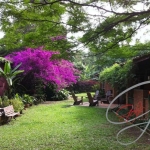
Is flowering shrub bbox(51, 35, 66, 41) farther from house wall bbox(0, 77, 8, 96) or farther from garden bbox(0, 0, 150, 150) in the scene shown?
house wall bbox(0, 77, 8, 96)

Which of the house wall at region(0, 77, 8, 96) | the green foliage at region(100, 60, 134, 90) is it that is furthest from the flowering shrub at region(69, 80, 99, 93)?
the green foliage at region(100, 60, 134, 90)

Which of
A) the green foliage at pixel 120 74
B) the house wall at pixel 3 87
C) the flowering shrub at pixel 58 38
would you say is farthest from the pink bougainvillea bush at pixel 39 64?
the flowering shrub at pixel 58 38

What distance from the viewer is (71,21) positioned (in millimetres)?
5770

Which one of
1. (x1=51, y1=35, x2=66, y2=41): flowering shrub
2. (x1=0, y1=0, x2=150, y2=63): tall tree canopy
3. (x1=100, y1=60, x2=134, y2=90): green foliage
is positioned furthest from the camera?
(x1=100, y1=60, x2=134, y2=90): green foliage

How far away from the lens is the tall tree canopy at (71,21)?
528 centimetres

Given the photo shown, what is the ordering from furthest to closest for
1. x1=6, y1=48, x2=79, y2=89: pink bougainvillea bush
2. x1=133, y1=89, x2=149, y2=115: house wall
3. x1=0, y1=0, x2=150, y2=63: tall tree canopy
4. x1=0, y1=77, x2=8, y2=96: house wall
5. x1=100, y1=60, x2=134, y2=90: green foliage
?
1. x1=6, y1=48, x2=79, y2=89: pink bougainvillea bush
2. x1=0, y1=77, x2=8, y2=96: house wall
3. x1=100, y1=60, x2=134, y2=90: green foliage
4. x1=133, y1=89, x2=149, y2=115: house wall
5. x1=0, y1=0, x2=150, y2=63: tall tree canopy

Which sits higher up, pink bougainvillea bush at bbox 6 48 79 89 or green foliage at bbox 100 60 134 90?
pink bougainvillea bush at bbox 6 48 79 89

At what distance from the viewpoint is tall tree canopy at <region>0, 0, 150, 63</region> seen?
528cm

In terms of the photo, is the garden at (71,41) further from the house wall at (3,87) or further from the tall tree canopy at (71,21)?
the house wall at (3,87)

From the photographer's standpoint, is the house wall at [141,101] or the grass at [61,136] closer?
the grass at [61,136]

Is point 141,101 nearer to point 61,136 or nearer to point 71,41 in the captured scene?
point 61,136

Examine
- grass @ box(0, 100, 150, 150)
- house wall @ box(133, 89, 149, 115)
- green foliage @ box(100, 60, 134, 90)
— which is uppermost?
green foliage @ box(100, 60, 134, 90)

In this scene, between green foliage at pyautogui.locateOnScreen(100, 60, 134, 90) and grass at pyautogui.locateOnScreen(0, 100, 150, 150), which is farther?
green foliage at pyautogui.locateOnScreen(100, 60, 134, 90)

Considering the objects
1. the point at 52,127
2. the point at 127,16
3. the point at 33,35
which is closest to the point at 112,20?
the point at 127,16
